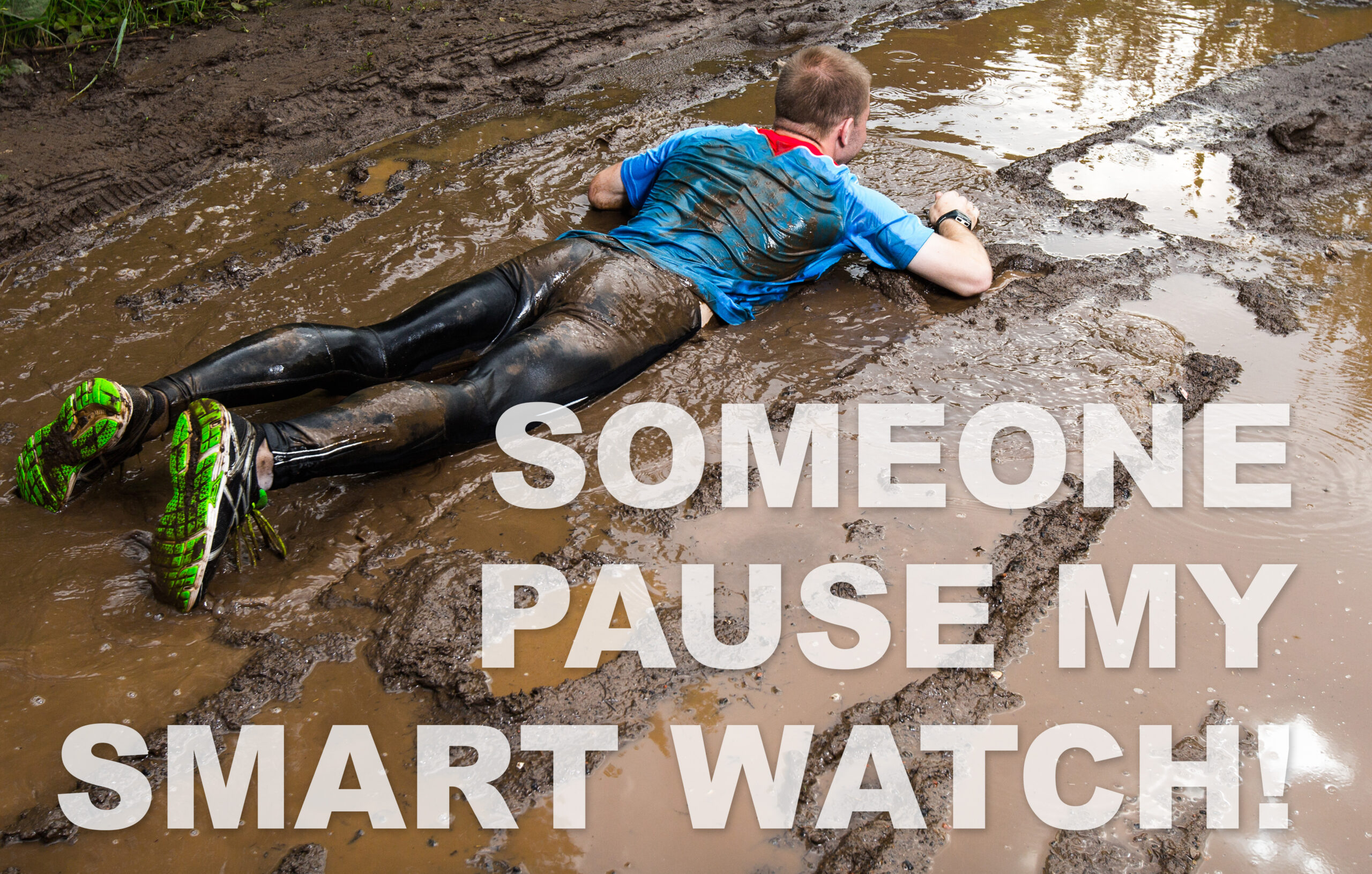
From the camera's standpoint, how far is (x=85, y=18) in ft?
16.9

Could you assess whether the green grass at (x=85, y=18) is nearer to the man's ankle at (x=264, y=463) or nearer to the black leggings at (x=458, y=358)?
the black leggings at (x=458, y=358)

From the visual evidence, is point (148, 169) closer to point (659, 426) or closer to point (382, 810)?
point (659, 426)

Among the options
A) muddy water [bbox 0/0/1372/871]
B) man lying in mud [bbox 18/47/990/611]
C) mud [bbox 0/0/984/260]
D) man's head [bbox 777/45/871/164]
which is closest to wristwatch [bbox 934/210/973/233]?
man lying in mud [bbox 18/47/990/611]

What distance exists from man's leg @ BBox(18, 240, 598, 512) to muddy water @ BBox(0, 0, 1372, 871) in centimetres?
23

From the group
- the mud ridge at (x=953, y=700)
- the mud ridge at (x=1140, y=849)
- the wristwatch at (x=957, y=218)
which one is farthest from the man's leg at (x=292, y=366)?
the mud ridge at (x=1140, y=849)

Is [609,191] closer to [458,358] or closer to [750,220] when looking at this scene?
[750,220]

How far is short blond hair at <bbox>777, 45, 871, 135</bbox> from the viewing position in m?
3.19

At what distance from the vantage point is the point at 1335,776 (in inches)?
78.2

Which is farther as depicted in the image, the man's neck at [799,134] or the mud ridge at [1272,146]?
the mud ridge at [1272,146]

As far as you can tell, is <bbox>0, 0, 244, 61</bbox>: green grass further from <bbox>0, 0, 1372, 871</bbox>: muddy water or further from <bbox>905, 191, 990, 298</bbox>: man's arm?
<bbox>905, 191, 990, 298</bbox>: man's arm

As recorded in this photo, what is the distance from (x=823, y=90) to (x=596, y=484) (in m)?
1.72

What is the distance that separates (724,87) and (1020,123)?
5.78ft

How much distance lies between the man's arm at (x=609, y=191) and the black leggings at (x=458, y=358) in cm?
88

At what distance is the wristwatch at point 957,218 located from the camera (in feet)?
12.1
